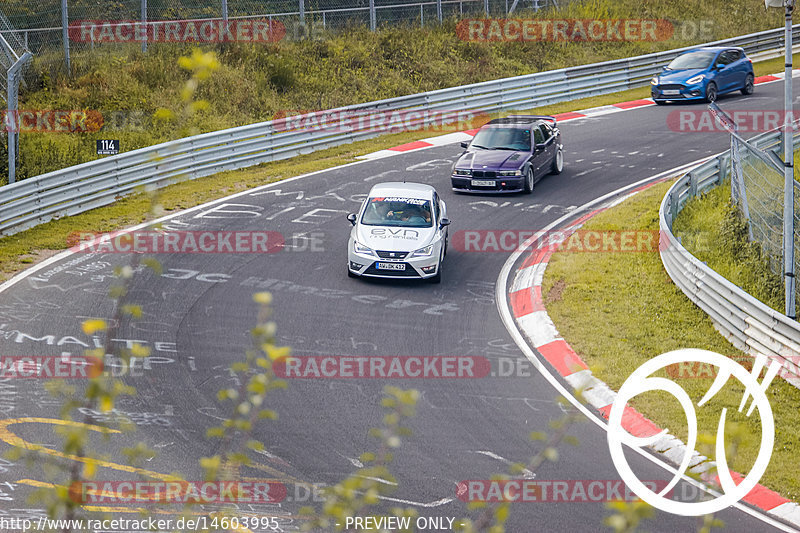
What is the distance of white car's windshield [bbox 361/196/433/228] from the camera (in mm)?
17062

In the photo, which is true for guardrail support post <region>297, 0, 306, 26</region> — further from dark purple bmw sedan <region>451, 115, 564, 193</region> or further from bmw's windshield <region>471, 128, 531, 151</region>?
bmw's windshield <region>471, 128, 531, 151</region>

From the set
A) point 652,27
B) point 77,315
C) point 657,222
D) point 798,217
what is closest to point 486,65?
point 652,27

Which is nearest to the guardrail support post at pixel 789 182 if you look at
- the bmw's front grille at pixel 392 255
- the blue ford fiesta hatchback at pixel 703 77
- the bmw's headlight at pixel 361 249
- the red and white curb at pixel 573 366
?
the red and white curb at pixel 573 366

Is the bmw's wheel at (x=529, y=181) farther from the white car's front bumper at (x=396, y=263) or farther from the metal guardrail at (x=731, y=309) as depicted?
the white car's front bumper at (x=396, y=263)

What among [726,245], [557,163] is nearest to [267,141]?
[557,163]

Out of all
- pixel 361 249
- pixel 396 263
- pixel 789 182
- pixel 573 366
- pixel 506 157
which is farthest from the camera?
pixel 506 157

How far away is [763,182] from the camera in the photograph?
18172 millimetres

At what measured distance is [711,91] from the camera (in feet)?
99.2

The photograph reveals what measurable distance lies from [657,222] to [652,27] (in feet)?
75.3

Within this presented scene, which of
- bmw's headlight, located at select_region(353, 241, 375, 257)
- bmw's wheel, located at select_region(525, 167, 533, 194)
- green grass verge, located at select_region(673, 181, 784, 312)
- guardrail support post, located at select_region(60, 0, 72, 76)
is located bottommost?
green grass verge, located at select_region(673, 181, 784, 312)

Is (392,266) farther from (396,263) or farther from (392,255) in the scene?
(392,255)

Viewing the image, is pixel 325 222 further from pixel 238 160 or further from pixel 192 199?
pixel 238 160

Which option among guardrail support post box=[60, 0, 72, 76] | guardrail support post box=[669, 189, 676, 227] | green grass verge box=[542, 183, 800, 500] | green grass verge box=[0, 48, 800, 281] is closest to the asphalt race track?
green grass verge box=[0, 48, 800, 281]

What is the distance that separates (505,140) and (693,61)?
1205 cm
